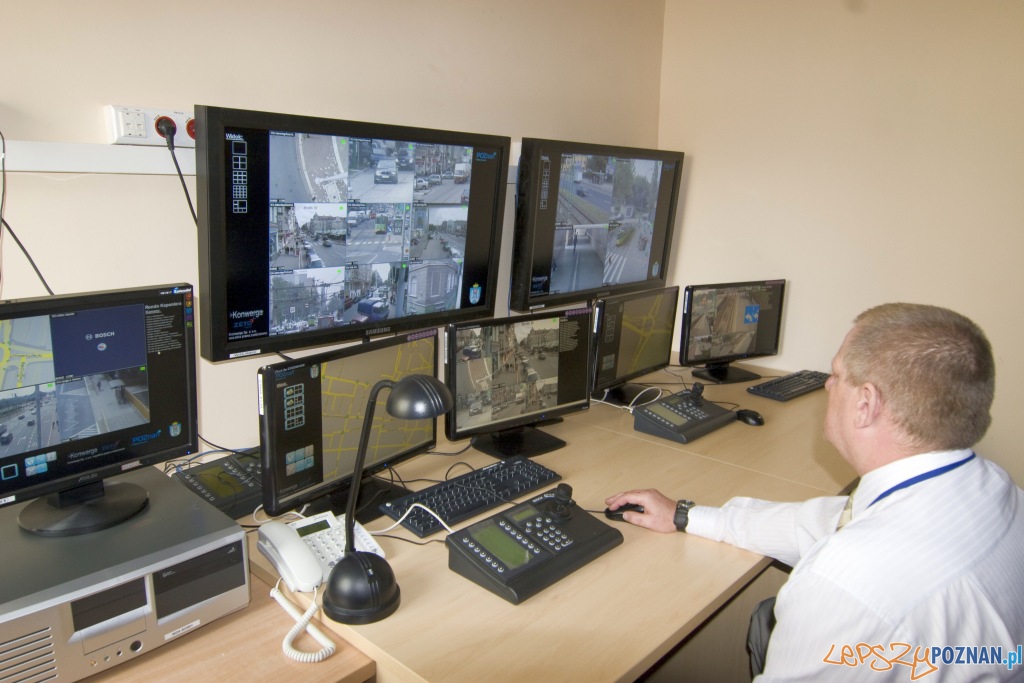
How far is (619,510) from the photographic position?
1.70 m

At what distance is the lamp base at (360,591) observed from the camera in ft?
4.18

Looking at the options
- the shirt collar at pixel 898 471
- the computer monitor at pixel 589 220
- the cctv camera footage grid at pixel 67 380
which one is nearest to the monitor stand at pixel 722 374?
the computer monitor at pixel 589 220

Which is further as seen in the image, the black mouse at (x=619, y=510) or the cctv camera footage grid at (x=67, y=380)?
the black mouse at (x=619, y=510)

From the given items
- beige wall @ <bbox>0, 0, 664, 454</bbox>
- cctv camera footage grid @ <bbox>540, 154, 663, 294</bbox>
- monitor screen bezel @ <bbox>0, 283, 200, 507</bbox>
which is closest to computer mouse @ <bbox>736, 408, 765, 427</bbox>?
cctv camera footage grid @ <bbox>540, 154, 663, 294</bbox>

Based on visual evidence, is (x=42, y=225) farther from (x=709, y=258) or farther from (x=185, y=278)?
(x=709, y=258)

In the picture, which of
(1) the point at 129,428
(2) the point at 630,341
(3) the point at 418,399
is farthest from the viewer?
(2) the point at 630,341

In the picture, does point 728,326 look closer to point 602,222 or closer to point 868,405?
point 602,222

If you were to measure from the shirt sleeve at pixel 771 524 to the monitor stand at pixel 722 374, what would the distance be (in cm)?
123

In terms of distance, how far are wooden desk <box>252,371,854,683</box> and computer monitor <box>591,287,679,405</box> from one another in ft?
1.19

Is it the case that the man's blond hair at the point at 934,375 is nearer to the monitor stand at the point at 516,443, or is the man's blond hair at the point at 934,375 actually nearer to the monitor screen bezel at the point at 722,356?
the monitor stand at the point at 516,443

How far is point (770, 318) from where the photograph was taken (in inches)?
118

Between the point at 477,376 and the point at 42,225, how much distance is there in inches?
41.8

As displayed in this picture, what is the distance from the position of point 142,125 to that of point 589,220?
145 cm

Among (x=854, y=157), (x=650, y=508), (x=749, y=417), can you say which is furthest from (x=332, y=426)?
(x=854, y=157)
